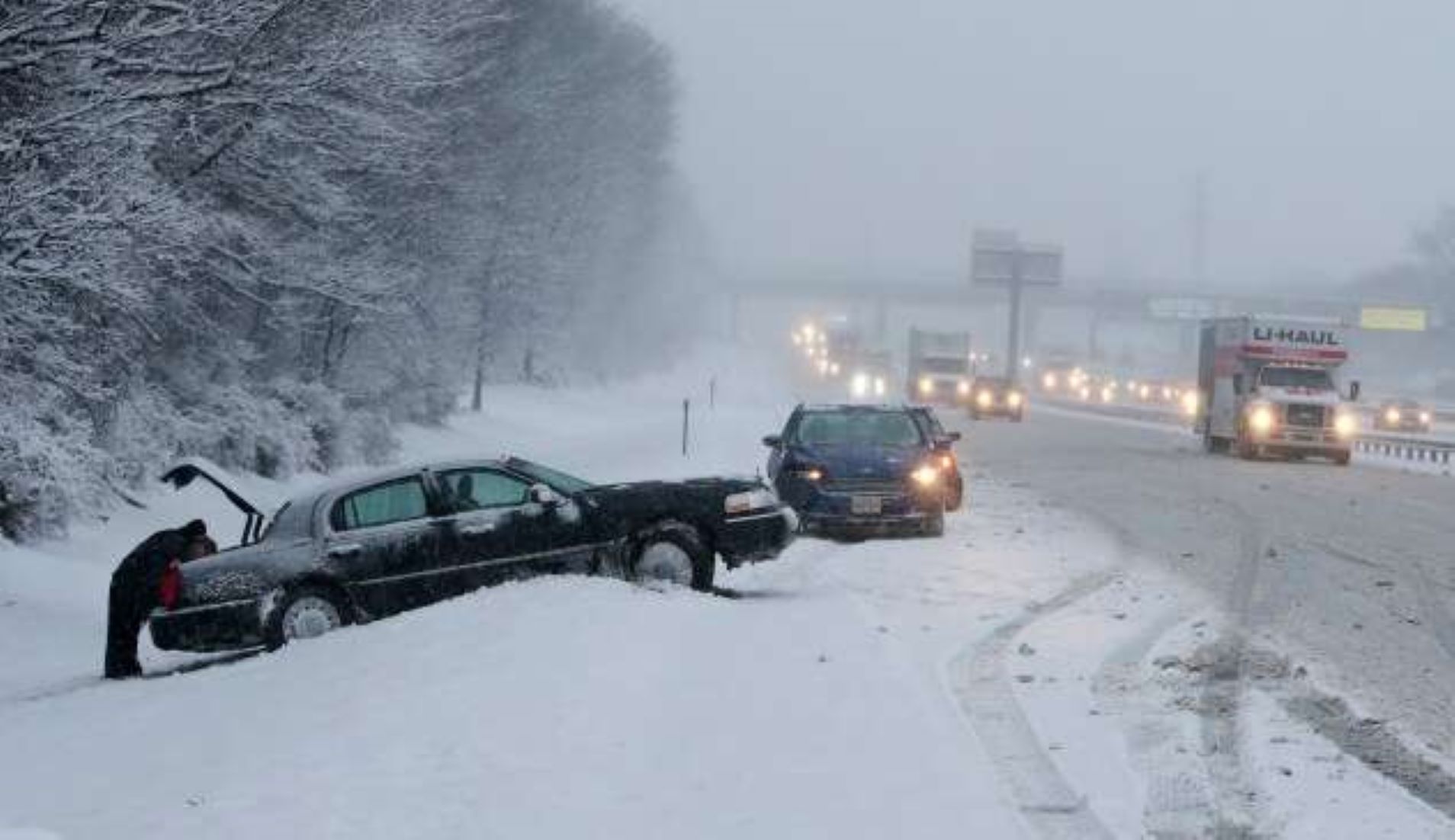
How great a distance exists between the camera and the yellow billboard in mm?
102500

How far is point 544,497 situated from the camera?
12.8 metres

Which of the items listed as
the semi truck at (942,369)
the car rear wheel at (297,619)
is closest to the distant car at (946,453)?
the car rear wheel at (297,619)

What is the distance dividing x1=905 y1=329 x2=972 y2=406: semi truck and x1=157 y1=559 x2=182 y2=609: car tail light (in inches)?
2239

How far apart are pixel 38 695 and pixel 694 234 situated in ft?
399

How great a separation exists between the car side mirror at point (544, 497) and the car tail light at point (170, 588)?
2.80 m

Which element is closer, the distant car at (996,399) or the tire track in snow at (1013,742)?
the tire track in snow at (1013,742)

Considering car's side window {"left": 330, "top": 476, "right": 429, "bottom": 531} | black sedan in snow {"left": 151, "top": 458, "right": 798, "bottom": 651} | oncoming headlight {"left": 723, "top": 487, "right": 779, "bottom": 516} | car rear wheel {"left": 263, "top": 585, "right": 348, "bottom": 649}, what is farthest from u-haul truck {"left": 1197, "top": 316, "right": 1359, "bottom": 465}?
car rear wheel {"left": 263, "top": 585, "right": 348, "bottom": 649}

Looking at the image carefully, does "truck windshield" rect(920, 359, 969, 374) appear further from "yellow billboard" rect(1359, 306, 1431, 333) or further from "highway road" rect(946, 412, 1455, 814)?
"yellow billboard" rect(1359, 306, 1431, 333)

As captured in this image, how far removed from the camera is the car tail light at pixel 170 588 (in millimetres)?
12312

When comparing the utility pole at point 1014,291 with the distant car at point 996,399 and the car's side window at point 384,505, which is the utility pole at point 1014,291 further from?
the car's side window at point 384,505

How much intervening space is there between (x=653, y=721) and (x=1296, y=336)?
1272 inches

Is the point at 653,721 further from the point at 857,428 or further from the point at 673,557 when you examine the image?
the point at 857,428

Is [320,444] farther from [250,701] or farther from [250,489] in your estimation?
[250,701]

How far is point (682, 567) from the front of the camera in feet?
44.0
